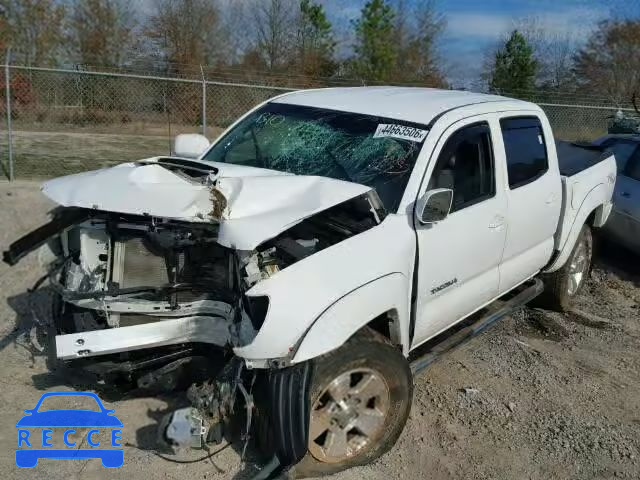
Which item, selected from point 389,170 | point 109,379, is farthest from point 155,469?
point 389,170

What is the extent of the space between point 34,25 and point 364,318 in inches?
1195

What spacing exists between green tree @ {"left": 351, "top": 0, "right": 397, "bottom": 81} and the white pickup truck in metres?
30.4

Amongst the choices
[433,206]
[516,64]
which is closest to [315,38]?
[516,64]

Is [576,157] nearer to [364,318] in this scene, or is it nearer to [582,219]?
[582,219]

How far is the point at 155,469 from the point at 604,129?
717 inches

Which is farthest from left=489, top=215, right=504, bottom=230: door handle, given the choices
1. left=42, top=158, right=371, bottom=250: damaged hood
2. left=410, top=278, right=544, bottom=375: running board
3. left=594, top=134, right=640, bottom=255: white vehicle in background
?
left=594, top=134, right=640, bottom=255: white vehicle in background

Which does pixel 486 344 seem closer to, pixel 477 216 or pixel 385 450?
pixel 477 216

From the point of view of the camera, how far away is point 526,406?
4.08 metres

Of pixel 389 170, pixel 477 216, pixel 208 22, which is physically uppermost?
pixel 208 22

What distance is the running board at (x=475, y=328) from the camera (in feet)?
12.2

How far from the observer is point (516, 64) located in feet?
101

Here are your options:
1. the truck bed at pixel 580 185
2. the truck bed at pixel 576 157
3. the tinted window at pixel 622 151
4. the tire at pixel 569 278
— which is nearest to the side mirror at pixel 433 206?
the truck bed at pixel 580 185

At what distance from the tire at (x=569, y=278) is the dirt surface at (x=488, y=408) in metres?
0.17

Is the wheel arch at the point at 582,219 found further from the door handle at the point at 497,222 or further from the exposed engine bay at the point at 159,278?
the exposed engine bay at the point at 159,278
